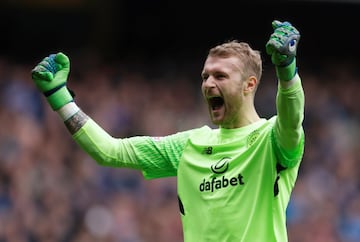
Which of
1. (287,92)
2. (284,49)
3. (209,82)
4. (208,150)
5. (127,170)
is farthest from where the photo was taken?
(127,170)

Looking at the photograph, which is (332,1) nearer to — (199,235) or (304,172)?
(304,172)

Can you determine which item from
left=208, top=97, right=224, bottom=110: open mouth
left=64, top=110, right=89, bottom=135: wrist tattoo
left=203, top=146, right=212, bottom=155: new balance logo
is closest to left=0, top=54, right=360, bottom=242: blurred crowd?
left=64, top=110, right=89, bottom=135: wrist tattoo

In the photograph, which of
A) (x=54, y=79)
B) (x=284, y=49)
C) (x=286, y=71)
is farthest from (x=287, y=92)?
(x=54, y=79)

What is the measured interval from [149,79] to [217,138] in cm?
1071

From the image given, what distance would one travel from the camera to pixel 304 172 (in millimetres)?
15758

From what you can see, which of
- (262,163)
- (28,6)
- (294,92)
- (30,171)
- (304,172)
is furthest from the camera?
(28,6)

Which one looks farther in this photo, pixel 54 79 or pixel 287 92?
pixel 54 79

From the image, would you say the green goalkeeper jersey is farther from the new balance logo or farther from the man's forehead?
the man's forehead

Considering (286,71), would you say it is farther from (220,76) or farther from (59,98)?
(59,98)

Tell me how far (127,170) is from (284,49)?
28.2 feet

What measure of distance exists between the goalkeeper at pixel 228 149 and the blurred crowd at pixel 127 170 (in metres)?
5.97

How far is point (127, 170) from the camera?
1402 centimetres

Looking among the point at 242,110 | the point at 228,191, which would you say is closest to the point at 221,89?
the point at 242,110

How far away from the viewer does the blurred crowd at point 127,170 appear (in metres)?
12.8
